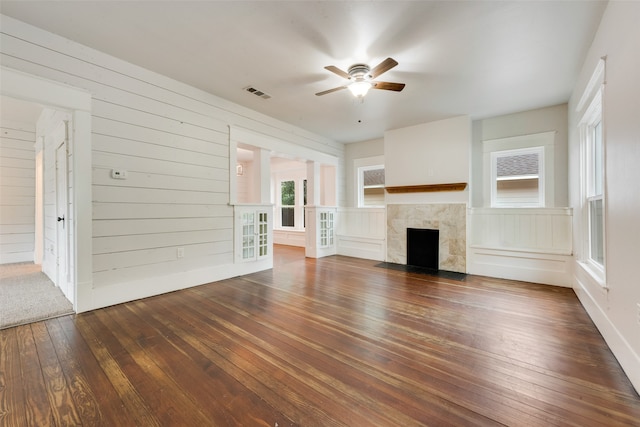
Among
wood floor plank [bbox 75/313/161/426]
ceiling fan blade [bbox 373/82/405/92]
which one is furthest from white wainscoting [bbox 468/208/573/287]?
wood floor plank [bbox 75/313/161/426]

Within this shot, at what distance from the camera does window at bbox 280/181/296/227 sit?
8.23 m

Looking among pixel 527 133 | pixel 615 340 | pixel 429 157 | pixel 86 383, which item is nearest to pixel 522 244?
pixel 527 133

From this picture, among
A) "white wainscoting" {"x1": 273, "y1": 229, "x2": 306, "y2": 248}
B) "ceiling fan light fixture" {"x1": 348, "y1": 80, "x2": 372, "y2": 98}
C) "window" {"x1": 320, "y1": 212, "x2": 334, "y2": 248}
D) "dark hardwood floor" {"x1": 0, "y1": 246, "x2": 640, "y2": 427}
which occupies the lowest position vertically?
"dark hardwood floor" {"x1": 0, "y1": 246, "x2": 640, "y2": 427}

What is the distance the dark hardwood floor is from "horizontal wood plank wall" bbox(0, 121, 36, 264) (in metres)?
4.10

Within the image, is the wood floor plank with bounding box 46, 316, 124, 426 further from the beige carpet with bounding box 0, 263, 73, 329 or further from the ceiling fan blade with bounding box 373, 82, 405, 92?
the ceiling fan blade with bounding box 373, 82, 405, 92

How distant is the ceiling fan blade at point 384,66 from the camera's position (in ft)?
8.21

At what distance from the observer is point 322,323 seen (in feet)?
8.34

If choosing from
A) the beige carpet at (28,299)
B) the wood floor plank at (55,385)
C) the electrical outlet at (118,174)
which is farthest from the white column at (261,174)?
the wood floor plank at (55,385)

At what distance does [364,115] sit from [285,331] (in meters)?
3.77

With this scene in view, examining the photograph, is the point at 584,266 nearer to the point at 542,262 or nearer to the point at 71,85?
the point at 542,262

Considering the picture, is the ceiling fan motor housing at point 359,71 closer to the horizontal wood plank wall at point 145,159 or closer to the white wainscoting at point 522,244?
the horizontal wood plank wall at point 145,159

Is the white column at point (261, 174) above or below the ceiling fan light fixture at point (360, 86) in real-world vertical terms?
below

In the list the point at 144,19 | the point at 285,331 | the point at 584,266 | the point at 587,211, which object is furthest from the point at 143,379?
the point at 587,211

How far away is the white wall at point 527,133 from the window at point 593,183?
1198mm
